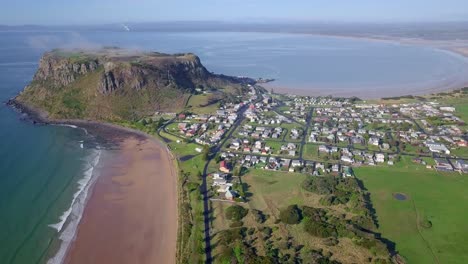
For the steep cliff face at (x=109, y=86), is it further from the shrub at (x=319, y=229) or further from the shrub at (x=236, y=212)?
the shrub at (x=319, y=229)

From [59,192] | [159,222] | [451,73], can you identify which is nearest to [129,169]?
[59,192]

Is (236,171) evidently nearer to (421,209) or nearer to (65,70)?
(421,209)

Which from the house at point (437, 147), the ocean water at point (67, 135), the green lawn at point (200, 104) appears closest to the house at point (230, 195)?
the ocean water at point (67, 135)

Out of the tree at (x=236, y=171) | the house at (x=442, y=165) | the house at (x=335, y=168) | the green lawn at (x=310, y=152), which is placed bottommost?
the tree at (x=236, y=171)

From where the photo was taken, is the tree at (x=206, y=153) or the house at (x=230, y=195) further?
the tree at (x=206, y=153)

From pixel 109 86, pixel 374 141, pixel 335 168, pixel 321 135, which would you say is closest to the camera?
pixel 335 168

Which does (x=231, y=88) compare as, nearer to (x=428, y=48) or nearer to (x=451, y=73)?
(x=451, y=73)

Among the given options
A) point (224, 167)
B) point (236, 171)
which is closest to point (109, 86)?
point (224, 167)

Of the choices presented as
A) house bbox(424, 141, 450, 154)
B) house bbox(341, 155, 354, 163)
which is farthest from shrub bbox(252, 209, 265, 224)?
house bbox(424, 141, 450, 154)
